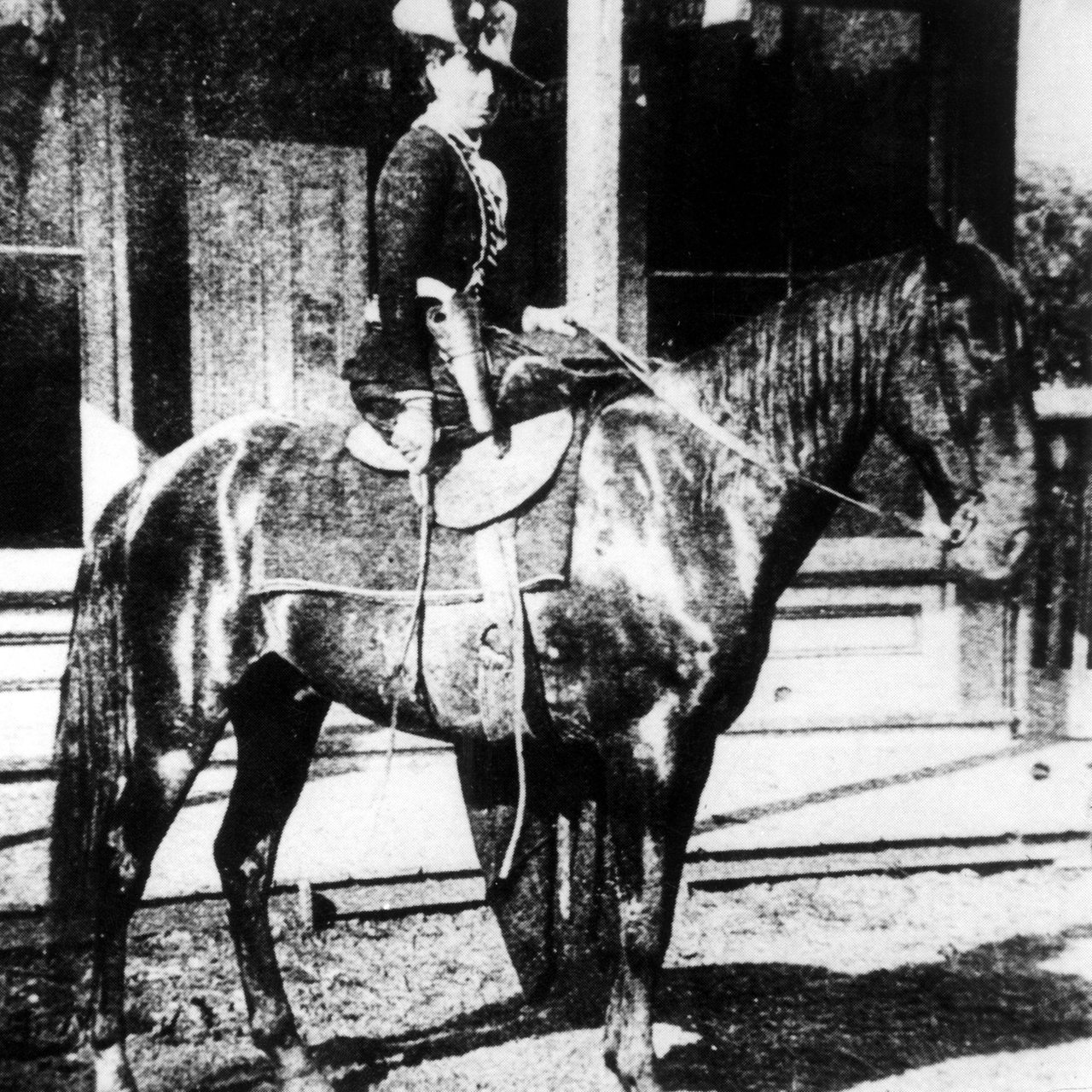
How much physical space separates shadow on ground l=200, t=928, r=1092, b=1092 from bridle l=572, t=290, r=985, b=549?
1.44 m

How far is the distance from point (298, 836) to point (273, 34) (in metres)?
2.74

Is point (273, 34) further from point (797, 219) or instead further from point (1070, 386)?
point (1070, 386)

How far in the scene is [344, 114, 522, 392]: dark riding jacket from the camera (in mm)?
2424

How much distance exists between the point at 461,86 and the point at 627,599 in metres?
1.41

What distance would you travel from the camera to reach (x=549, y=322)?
267 centimetres

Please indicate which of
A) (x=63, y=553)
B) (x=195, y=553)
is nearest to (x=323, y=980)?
(x=195, y=553)

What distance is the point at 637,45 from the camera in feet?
12.3

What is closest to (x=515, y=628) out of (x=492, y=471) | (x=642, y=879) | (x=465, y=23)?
(x=492, y=471)

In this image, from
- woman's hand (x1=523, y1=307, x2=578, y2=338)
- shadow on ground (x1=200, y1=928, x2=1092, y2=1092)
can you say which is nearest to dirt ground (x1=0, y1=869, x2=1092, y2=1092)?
shadow on ground (x1=200, y1=928, x2=1092, y2=1092)

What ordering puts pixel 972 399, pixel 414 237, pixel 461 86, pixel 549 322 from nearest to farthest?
pixel 972 399 → pixel 414 237 → pixel 461 86 → pixel 549 322

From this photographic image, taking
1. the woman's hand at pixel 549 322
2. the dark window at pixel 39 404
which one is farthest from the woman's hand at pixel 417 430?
the dark window at pixel 39 404

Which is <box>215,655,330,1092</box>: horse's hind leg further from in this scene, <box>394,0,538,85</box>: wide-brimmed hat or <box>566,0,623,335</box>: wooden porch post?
<box>566,0,623,335</box>: wooden porch post

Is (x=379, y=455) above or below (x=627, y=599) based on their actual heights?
above

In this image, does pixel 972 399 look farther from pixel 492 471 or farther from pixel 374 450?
pixel 374 450
